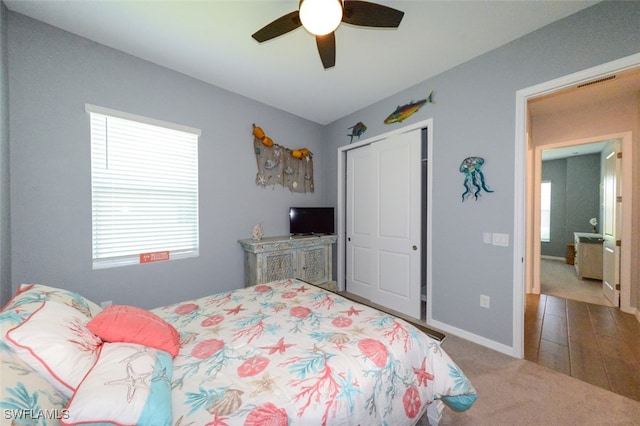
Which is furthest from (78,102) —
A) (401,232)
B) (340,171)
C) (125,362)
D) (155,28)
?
(401,232)

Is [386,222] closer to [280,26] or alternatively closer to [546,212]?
[280,26]

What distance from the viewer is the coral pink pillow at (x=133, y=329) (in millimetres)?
985

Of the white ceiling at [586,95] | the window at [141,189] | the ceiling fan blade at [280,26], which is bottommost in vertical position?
the window at [141,189]

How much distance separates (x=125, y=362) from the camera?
838 mm

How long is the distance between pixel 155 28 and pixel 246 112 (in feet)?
3.93

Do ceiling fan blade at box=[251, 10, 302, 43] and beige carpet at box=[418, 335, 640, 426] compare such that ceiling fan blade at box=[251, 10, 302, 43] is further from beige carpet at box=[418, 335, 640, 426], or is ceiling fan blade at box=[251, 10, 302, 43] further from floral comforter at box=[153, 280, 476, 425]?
beige carpet at box=[418, 335, 640, 426]

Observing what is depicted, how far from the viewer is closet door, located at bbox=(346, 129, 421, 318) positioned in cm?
274

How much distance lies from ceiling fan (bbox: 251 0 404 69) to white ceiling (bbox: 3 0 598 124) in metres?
0.30

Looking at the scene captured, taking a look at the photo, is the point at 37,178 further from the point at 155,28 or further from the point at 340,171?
the point at 340,171

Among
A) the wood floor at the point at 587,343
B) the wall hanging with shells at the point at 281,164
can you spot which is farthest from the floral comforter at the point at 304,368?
the wall hanging with shells at the point at 281,164

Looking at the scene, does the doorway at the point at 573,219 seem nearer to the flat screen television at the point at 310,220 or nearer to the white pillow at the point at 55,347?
the flat screen television at the point at 310,220

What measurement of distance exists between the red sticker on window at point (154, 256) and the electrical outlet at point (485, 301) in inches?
126

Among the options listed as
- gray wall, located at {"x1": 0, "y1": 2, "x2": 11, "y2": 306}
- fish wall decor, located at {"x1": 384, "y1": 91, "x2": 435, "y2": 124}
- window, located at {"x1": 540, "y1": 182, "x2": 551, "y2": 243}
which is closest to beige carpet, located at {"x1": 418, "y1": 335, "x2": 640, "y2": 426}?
fish wall decor, located at {"x1": 384, "y1": 91, "x2": 435, "y2": 124}

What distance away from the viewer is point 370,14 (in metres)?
1.43
